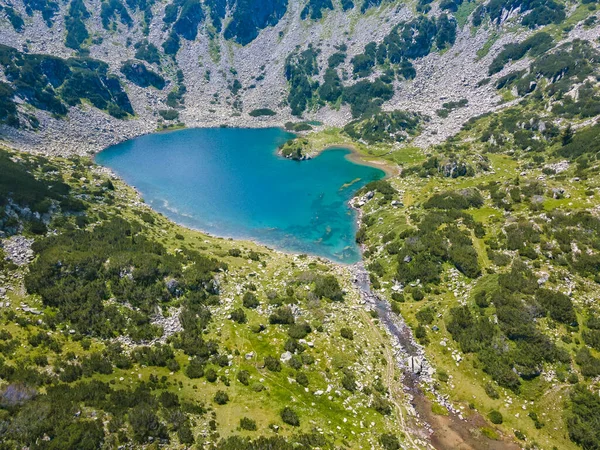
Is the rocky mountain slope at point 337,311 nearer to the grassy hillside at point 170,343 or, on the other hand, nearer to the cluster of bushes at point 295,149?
the grassy hillside at point 170,343

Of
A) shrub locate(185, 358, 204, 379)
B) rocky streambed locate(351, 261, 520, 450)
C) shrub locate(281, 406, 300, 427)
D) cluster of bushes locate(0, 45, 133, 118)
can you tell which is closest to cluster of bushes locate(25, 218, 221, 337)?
shrub locate(185, 358, 204, 379)

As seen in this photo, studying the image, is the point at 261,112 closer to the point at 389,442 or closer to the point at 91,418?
the point at 389,442

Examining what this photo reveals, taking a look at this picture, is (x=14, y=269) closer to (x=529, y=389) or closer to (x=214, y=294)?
(x=214, y=294)

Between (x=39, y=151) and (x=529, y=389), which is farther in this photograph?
(x=39, y=151)

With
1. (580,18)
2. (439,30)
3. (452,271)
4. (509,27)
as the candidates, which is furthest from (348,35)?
(452,271)

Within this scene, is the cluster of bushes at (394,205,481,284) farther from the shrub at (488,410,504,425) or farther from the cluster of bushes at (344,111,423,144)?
the cluster of bushes at (344,111,423,144)

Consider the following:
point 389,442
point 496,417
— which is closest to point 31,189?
point 389,442
